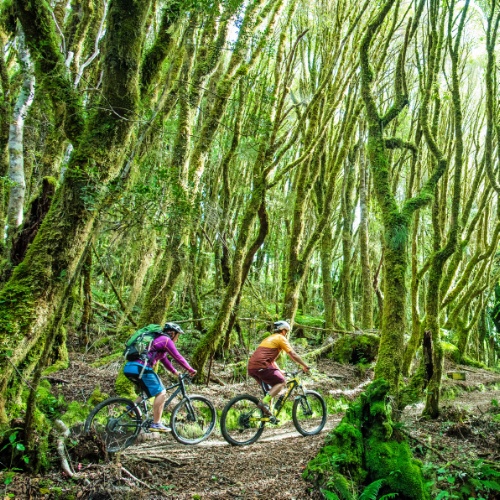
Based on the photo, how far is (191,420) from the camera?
649 centimetres

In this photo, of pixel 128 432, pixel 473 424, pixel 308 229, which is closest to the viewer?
pixel 128 432

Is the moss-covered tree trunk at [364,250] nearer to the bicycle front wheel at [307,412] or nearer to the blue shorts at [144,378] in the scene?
the bicycle front wheel at [307,412]

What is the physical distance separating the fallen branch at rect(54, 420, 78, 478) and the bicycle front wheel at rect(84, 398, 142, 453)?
1.23 feet

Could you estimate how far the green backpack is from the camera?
227 inches

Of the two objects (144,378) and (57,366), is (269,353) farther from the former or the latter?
(57,366)

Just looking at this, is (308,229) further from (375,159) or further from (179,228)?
(179,228)

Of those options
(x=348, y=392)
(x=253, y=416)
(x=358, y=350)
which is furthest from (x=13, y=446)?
(x=358, y=350)

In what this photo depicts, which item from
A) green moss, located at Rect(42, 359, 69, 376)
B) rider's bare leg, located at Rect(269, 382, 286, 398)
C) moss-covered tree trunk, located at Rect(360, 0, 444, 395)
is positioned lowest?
green moss, located at Rect(42, 359, 69, 376)

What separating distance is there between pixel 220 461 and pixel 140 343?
185cm

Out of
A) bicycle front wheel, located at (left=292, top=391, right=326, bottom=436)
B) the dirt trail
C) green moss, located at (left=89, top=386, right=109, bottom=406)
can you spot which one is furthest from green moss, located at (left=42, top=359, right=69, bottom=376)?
bicycle front wheel, located at (left=292, top=391, right=326, bottom=436)

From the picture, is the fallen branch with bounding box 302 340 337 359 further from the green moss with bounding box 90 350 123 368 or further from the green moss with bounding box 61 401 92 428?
the green moss with bounding box 61 401 92 428

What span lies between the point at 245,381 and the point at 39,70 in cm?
749

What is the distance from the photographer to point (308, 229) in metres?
19.6

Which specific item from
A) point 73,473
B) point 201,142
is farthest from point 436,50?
point 73,473
